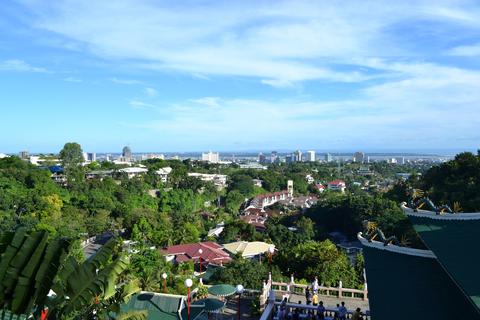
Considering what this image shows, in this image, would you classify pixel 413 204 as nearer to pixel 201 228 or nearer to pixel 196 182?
pixel 201 228

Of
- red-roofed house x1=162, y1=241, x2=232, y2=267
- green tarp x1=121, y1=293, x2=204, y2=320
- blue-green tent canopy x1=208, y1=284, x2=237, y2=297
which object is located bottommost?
red-roofed house x1=162, y1=241, x2=232, y2=267

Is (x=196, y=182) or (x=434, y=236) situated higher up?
(x=434, y=236)

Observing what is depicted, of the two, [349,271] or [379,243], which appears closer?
[379,243]

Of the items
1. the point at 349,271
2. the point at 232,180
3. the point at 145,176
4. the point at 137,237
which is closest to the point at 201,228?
the point at 137,237

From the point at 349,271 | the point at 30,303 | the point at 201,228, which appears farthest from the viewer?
the point at 201,228

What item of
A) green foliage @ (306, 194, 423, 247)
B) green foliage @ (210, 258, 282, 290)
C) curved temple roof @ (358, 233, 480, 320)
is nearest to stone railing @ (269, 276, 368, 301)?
green foliage @ (210, 258, 282, 290)

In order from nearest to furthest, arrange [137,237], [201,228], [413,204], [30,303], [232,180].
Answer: [30,303] → [413,204] → [137,237] → [201,228] → [232,180]

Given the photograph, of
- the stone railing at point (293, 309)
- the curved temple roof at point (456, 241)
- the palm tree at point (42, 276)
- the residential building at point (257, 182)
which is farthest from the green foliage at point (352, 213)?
the palm tree at point (42, 276)

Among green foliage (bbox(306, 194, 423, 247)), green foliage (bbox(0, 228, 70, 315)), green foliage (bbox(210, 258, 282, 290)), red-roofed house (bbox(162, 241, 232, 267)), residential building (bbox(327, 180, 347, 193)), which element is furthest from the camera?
residential building (bbox(327, 180, 347, 193))

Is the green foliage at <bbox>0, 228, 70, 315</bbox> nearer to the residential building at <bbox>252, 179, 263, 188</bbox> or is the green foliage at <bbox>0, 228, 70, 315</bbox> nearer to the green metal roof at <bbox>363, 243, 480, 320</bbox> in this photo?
the green metal roof at <bbox>363, 243, 480, 320</bbox>
